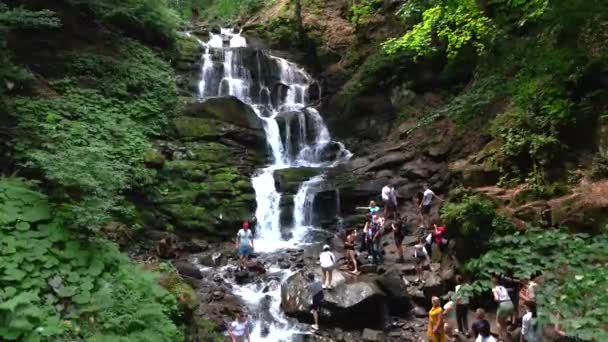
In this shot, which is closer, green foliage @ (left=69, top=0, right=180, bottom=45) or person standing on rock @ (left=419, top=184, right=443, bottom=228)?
person standing on rock @ (left=419, top=184, right=443, bottom=228)

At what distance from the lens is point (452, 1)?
1310 cm

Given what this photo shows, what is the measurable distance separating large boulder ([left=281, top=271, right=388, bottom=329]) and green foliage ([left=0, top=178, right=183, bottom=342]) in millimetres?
3442

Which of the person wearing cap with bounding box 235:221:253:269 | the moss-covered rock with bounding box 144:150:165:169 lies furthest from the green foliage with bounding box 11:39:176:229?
the person wearing cap with bounding box 235:221:253:269

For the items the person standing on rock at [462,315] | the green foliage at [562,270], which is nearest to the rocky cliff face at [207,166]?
the person standing on rock at [462,315]

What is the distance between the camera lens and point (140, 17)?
20266 mm

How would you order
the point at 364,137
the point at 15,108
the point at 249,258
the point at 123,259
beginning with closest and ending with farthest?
the point at 123,259 → the point at 15,108 → the point at 249,258 → the point at 364,137

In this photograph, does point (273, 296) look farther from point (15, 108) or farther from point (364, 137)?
point (364, 137)

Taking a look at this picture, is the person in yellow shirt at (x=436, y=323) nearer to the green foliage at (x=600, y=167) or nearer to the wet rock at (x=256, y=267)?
the green foliage at (x=600, y=167)

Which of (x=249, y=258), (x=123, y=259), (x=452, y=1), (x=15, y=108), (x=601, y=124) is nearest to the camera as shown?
(x=123, y=259)

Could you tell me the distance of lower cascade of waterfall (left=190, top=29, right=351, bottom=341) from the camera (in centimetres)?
1169

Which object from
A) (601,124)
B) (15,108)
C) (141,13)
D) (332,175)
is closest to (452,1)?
(601,124)

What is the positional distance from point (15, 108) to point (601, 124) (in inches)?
543

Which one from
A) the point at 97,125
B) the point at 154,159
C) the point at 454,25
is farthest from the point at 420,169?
the point at 97,125

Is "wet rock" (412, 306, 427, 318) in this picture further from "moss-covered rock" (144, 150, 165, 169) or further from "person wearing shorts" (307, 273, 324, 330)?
"moss-covered rock" (144, 150, 165, 169)
